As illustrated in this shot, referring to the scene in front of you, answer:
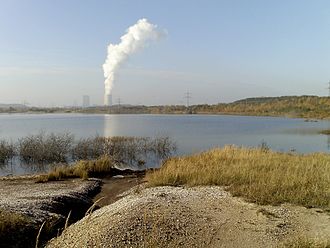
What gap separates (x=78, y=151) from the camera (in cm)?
3397

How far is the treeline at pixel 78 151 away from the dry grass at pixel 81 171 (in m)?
8.32

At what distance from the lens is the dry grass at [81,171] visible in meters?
19.9

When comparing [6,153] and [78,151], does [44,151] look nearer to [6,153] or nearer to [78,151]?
[78,151]

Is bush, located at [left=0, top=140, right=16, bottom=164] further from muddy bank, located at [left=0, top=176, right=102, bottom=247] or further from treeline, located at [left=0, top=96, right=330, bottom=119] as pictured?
treeline, located at [left=0, top=96, right=330, bottom=119]

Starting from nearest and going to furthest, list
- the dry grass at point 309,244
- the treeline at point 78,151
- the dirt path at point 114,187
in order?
the dry grass at point 309,244 → the dirt path at point 114,187 → the treeline at point 78,151

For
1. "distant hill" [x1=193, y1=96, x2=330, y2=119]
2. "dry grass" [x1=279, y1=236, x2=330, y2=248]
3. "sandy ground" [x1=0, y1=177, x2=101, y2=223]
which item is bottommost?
"sandy ground" [x1=0, y1=177, x2=101, y2=223]

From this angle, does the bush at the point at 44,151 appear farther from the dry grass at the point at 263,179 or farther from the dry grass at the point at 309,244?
the dry grass at the point at 309,244

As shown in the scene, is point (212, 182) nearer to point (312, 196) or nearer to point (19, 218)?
point (312, 196)

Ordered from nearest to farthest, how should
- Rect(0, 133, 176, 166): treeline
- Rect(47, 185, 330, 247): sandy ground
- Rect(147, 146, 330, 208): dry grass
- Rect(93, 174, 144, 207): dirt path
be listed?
Rect(47, 185, 330, 247): sandy ground
Rect(147, 146, 330, 208): dry grass
Rect(93, 174, 144, 207): dirt path
Rect(0, 133, 176, 166): treeline

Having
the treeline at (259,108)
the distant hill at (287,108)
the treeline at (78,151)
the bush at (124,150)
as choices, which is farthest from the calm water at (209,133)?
the treeline at (259,108)

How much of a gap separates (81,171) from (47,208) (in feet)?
31.0

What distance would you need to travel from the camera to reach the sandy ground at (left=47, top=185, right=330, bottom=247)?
714 cm

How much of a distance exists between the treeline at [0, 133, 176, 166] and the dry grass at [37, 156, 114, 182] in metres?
8.32

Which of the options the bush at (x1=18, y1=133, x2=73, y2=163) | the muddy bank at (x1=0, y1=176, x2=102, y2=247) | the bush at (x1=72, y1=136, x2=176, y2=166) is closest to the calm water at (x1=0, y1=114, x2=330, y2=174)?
the bush at (x1=72, y1=136, x2=176, y2=166)
